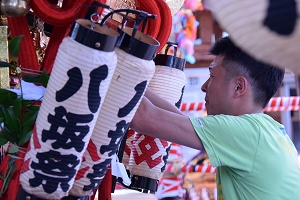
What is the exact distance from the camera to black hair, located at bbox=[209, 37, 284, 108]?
1.42 m

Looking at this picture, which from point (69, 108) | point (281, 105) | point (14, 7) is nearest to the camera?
point (69, 108)

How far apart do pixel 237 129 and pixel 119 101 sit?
0.55 m

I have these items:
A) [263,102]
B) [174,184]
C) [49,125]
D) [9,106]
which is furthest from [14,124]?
[174,184]

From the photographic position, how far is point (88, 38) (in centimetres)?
79

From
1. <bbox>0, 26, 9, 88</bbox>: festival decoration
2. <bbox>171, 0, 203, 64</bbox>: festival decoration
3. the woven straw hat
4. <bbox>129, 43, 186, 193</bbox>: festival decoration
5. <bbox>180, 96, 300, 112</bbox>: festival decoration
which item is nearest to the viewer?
the woven straw hat

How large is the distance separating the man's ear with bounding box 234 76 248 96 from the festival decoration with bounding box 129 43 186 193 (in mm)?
226

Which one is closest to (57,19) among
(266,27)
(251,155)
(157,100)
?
(157,100)

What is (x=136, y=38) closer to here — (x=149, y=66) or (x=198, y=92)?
(x=149, y=66)

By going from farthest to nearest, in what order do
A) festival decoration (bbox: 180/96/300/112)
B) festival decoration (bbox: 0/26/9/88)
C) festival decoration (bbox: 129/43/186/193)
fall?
festival decoration (bbox: 180/96/300/112) → festival decoration (bbox: 129/43/186/193) → festival decoration (bbox: 0/26/9/88)

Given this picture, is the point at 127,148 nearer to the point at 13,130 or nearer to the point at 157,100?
the point at 157,100

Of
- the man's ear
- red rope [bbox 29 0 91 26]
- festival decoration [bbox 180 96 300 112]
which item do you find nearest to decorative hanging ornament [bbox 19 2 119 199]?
red rope [bbox 29 0 91 26]

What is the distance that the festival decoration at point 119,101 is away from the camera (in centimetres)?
86

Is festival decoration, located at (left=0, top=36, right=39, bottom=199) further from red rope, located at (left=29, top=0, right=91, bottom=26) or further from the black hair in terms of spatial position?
the black hair

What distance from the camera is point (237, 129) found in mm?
1330
